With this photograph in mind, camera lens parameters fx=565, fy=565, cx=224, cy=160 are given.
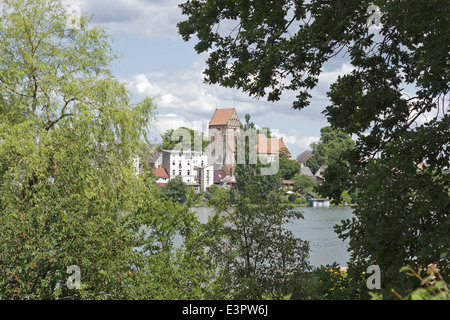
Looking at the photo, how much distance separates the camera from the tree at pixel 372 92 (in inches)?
306

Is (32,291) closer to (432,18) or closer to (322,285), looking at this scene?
(322,285)

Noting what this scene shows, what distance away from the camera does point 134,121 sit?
688 inches

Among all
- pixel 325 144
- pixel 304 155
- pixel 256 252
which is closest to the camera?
pixel 256 252

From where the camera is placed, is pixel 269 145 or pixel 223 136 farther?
pixel 223 136

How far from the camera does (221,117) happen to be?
157500 mm

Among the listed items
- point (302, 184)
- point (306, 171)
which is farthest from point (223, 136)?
point (302, 184)

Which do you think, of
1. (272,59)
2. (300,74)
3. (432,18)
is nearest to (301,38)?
(272,59)

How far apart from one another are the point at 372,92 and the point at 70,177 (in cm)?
624

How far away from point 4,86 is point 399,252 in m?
13.5

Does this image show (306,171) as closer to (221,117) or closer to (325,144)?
(325,144)

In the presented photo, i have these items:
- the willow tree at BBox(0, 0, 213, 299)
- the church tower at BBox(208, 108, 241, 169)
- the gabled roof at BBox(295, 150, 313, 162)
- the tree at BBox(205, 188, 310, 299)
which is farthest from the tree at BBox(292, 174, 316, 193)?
the tree at BBox(205, 188, 310, 299)

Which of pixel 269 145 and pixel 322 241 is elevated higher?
pixel 269 145

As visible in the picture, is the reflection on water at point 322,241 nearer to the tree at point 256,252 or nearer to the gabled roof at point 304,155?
the tree at point 256,252
